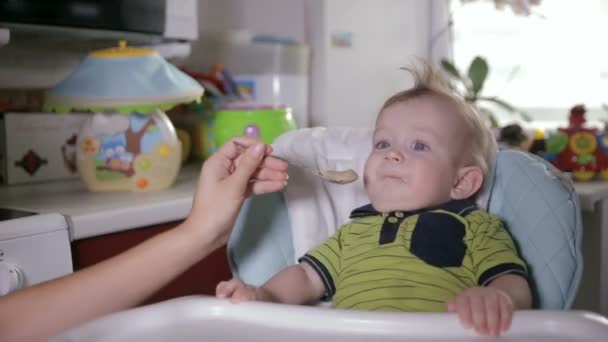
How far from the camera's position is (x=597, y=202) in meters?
1.59

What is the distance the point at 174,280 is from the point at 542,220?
61cm

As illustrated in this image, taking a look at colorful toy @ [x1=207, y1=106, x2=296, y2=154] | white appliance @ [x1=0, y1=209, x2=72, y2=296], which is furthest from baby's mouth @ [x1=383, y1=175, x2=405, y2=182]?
colorful toy @ [x1=207, y1=106, x2=296, y2=154]

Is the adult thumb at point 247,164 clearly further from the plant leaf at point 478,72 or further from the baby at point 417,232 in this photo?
the plant leaf at point 478,72

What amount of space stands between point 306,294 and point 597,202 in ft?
2.88

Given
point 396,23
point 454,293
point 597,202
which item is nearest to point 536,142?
point 597,202

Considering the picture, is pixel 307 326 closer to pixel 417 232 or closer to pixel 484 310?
pixel 484 310

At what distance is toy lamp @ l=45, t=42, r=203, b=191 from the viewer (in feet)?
4.67

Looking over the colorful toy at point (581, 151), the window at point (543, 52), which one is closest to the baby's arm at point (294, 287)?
the colorful toy at point (581, 151)

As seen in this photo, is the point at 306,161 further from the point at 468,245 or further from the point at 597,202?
the point at 597,202

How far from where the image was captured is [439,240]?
1008 mm

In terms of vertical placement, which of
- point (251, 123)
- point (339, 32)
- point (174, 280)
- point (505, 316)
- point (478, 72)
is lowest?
point (174, 280)

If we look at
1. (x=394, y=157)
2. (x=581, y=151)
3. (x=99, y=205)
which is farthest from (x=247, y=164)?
(x=581, y=151)

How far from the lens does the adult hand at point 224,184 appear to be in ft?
2.94

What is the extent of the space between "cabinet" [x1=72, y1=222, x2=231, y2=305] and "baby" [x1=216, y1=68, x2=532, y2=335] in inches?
11.4
